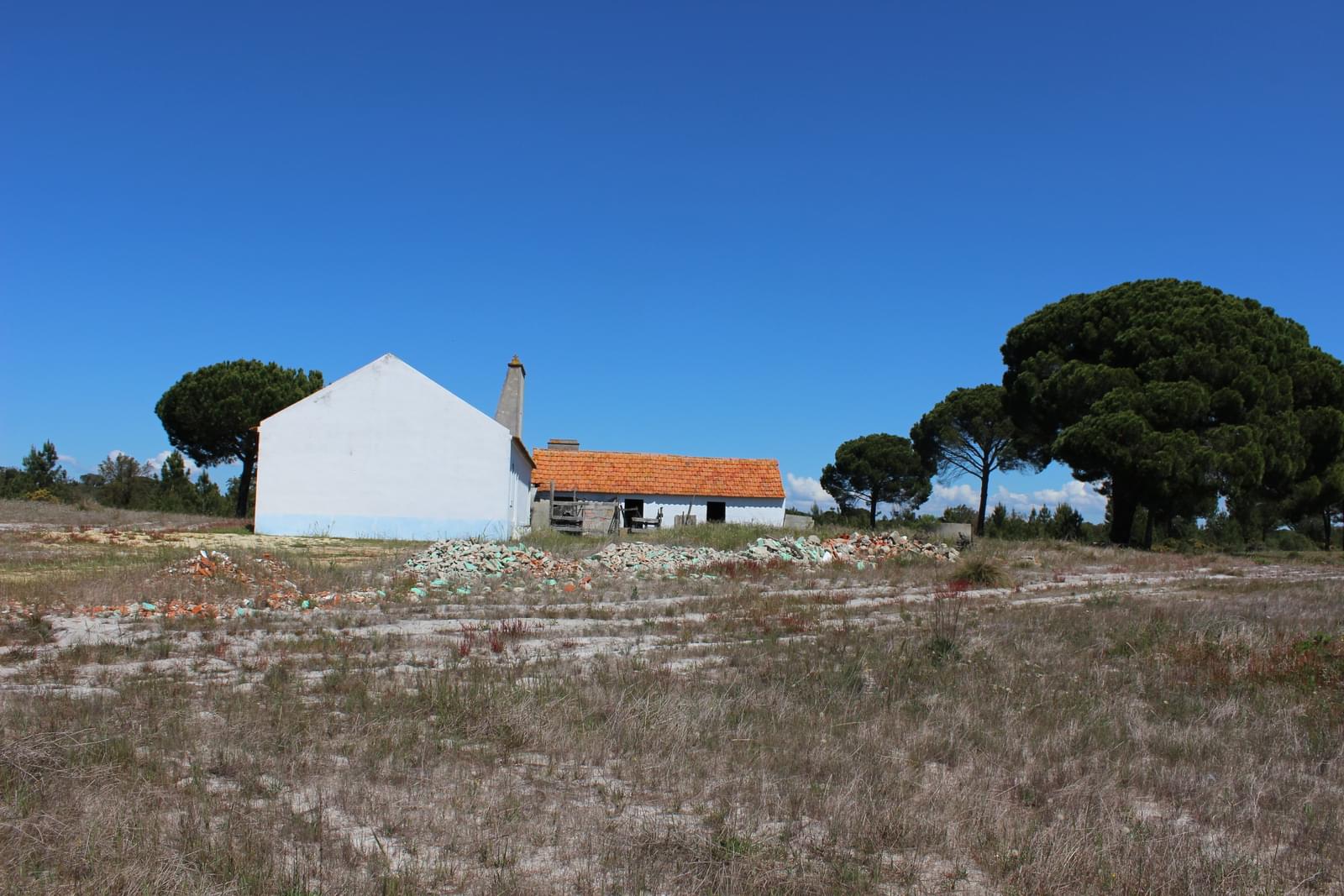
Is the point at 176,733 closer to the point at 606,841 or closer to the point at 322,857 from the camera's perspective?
the point at 322,857

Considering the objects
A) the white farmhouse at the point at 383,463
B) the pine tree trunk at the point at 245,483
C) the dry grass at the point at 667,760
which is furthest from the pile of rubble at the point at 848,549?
the pine tree trunk at the point at 245,483

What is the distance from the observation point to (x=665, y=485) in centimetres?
4503

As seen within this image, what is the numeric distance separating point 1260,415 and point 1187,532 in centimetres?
2236

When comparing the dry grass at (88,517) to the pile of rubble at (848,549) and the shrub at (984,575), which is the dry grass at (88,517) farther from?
the shrub at (984,575)

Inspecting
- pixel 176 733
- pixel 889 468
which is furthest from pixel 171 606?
pixel 889 468

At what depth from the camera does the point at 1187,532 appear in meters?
50.3

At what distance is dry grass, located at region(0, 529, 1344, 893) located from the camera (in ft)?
13.4

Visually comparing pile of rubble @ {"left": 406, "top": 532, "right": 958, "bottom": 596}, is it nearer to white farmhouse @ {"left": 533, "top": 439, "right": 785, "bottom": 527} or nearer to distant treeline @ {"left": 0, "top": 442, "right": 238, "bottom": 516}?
white farmhouse @ {"left": 533, "top": 439, "right": 785, "bottom": 527}

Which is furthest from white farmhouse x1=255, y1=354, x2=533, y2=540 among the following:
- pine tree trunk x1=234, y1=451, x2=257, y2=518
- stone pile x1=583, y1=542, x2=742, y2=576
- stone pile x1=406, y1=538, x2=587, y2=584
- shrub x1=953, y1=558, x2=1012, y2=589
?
pine tree trunk x1=234, y1=451, x2=257, y2=518

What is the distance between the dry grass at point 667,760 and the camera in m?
4.08

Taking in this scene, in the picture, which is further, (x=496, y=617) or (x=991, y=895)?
(x=496, y=617)

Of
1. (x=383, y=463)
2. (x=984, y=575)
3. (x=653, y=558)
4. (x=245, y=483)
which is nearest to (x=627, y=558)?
A: (x=653, y=558)

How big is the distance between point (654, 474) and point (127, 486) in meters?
32.7

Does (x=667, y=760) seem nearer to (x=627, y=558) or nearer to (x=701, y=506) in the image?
(x=627, y=558)
